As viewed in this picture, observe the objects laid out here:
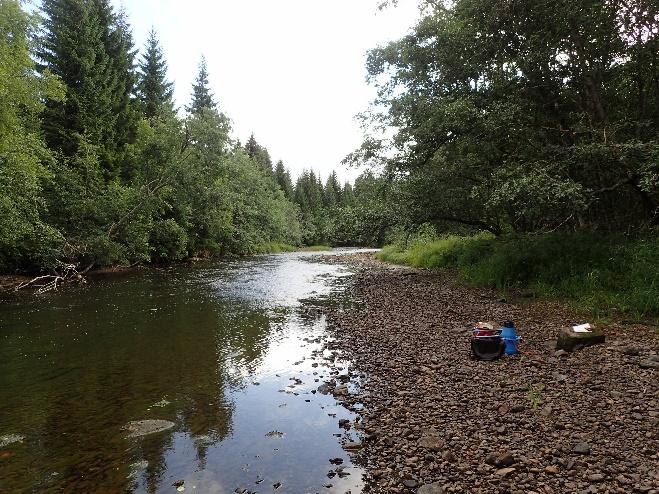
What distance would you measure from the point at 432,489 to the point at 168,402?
4.49m

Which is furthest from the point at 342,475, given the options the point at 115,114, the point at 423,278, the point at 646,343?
the point at 115,114

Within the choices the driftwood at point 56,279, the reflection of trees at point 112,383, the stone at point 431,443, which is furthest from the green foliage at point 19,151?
the stone at point 431,443

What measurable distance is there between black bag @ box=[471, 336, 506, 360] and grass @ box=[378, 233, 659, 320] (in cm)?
418

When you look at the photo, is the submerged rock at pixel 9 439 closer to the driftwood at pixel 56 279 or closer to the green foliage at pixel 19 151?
the green foliage at pixel 19 151

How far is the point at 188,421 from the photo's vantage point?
621 centimetres

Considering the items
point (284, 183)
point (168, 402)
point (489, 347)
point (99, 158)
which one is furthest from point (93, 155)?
point (284, 183)

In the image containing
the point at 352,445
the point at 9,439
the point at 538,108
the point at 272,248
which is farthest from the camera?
the point at 272,248

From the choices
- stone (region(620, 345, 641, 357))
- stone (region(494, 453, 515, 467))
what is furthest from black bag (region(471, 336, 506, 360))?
stone (region(494, 453, 515, 467))

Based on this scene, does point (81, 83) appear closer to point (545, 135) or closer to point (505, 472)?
point (545, 135)

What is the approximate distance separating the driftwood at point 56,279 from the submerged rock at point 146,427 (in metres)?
16.5

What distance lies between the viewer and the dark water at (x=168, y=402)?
16.0ft

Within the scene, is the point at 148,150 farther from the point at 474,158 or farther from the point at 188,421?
the point at 188,421

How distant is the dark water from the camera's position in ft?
16.0

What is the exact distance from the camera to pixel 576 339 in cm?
810
